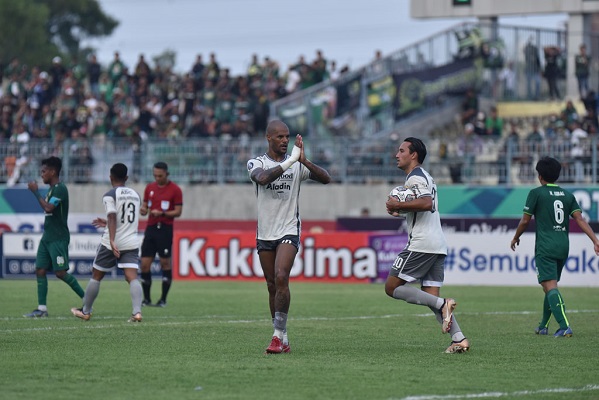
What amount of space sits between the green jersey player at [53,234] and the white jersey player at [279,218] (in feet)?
16.2

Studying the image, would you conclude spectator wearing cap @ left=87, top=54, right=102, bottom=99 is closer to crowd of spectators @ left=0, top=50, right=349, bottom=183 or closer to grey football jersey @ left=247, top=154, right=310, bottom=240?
crowd of spectators @ left=0, top=50, right=349, bottom=183

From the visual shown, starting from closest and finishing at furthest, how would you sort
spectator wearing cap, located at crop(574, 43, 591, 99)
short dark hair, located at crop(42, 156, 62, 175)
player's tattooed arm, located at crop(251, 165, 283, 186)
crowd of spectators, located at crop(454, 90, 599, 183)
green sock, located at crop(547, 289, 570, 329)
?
player's tattooed arm, located at crop(251, 165, 283, 186) < green sock, located at crop(547, 289, 570, 329) < short dark hair, located at crop(42, 156, 62, 175) < crowd of spectators, located at crop(454, 90, 599, 183) < spectator wearing cap, located at crop(574, 43, 591, 99)

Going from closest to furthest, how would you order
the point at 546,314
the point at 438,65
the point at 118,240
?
1. the point at 546,314
2. the point at 118,240
3. the point at 438,65

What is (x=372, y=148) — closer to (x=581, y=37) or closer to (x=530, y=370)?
(x=581, y=37)

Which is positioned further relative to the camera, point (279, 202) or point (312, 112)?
point (312, 112)

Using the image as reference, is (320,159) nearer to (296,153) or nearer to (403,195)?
(403,195)

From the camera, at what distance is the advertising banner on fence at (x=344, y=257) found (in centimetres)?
2512

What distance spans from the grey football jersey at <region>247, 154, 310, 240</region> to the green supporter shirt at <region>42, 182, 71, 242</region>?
4975 millimetres

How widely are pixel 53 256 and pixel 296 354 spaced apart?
18.8ft

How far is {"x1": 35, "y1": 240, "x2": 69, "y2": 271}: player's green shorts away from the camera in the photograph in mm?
16344

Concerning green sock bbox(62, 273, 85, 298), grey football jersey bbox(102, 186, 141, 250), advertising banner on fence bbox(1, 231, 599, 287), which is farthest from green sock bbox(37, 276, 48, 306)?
advertising banner on fence bbox(1, 231, 599, 287)

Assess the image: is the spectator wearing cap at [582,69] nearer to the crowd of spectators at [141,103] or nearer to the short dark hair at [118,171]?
the crowd of spectators at [141,103]

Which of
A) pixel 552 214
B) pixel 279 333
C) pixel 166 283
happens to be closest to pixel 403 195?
pixel 279 333

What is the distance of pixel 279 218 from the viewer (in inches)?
469
